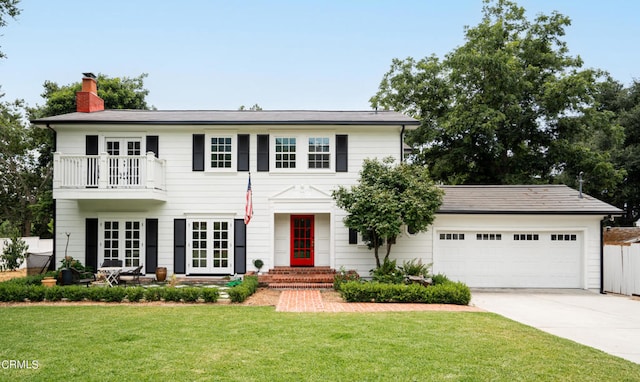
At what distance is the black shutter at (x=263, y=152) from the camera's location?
16.4 metres

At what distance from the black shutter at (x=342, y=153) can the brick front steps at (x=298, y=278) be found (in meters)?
3.73

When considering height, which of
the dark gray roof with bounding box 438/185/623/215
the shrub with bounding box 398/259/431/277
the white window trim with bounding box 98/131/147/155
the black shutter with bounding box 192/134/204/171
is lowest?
the shrub with bounding box 398/259/431/277

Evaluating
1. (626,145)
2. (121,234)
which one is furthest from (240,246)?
(626,145)

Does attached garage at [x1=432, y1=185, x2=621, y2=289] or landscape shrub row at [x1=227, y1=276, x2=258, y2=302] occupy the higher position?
attached garage at [x1=432, y1=185, x2=621, y2=289]

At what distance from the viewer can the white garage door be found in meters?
16.0

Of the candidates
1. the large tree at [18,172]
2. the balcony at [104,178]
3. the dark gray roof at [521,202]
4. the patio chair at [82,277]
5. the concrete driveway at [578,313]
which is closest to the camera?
the concrete driveway at [578,313]

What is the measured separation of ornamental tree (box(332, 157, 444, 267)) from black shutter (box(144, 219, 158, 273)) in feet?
22.1

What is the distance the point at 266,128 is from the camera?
1647 cm

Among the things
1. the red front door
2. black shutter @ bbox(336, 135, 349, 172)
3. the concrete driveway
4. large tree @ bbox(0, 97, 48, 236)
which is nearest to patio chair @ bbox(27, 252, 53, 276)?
the red front door

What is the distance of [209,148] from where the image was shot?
16.5m

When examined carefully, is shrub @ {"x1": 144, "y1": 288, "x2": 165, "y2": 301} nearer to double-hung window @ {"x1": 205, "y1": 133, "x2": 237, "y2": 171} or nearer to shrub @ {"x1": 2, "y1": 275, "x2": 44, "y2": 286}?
shrub @ {"x1": 2, "y1": 275, "x2": 44, "y2": 286}

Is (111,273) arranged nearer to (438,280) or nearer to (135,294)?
(135,294)

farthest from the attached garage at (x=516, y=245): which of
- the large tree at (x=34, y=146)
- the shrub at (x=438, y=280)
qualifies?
the large tree at (x=34, y=146)

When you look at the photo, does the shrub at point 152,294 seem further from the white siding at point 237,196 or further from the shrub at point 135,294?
the white siding at point 237,196
